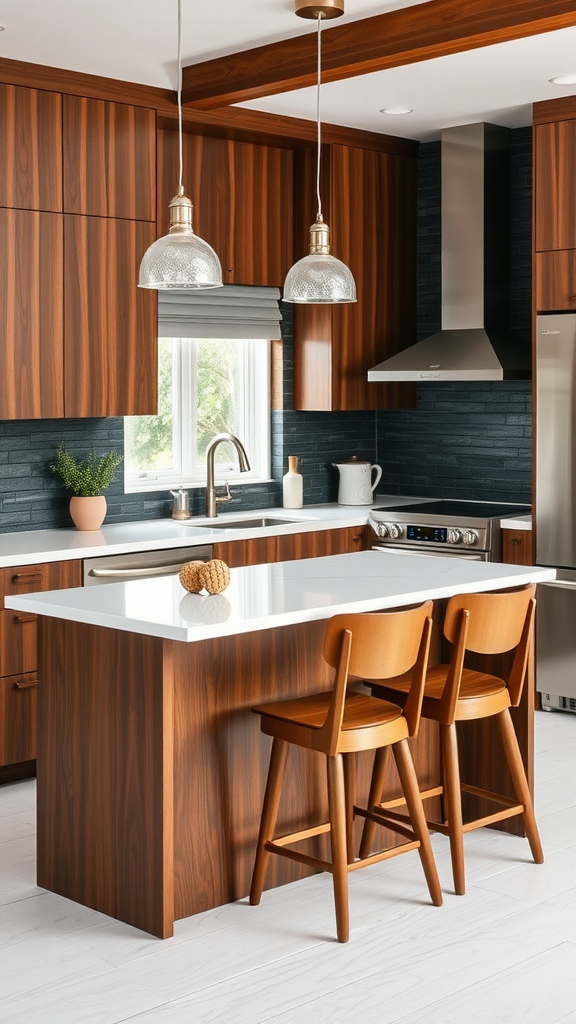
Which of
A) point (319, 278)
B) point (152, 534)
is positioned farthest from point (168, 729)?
point (152, 534)

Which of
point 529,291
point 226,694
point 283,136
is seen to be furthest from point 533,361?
point 226,694

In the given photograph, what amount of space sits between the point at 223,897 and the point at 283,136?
12.0ft

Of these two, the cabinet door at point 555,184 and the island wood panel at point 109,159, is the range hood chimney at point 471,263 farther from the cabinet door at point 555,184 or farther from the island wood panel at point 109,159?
the island wood panel at point 109,159

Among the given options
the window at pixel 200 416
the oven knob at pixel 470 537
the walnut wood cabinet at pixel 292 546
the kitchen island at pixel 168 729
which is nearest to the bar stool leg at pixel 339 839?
the kitchen island at pixel 168 729

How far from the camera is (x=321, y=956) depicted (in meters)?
3.21

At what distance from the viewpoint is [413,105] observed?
5590 mm

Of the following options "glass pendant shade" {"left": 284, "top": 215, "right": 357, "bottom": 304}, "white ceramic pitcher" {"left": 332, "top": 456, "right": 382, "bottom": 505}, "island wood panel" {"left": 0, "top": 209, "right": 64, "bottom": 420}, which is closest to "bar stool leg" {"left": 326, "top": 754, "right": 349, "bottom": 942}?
"glass pendant shade" {"left": 284, "top": 215, "right": 357, "bottom": 304}

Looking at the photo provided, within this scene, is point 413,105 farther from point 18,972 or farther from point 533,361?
point 18,972

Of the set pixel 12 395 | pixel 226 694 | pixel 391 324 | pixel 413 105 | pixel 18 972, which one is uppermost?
pixel 413 105

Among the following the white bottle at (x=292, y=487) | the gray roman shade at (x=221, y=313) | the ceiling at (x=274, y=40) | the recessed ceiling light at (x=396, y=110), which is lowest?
the white bottle at (x=292, y=487)

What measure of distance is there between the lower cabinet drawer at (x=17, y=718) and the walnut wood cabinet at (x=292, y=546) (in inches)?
40.8

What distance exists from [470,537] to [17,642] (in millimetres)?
2172

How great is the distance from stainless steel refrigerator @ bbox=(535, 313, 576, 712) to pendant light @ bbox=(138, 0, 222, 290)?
2.57m

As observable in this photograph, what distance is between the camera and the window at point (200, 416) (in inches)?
237
